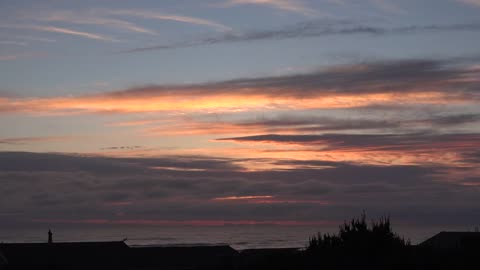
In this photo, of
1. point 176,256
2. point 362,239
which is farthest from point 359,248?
point 176,256

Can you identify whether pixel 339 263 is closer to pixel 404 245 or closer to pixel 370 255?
pixel 370 255

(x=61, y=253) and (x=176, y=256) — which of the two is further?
(x=176, y=256)

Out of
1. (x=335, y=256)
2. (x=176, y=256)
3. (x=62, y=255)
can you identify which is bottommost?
(x=335, y=256)

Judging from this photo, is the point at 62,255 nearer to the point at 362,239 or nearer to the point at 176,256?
the point at 176,256

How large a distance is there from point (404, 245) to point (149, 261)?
23.0m

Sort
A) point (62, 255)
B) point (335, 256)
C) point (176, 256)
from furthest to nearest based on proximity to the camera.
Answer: point (176, 256) < point (62, 255) < point (335, 256)

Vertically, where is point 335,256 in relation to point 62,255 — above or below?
below

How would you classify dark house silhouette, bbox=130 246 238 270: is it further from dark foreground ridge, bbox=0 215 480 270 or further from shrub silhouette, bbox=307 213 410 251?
shrub silhouette, bbox=307 213 410 251

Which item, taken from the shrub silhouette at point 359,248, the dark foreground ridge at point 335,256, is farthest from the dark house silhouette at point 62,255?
the shrub silhouette at point 359,248

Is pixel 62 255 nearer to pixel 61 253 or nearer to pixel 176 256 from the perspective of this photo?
pixel 61 253

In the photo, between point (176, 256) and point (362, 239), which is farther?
point (176, 256)

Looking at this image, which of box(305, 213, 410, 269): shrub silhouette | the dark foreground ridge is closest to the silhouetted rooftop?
the dark foreground ridge

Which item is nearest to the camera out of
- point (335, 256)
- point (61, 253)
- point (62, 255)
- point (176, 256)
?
point (335, 256)

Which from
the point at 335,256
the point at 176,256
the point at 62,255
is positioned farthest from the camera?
the point at 176,256
